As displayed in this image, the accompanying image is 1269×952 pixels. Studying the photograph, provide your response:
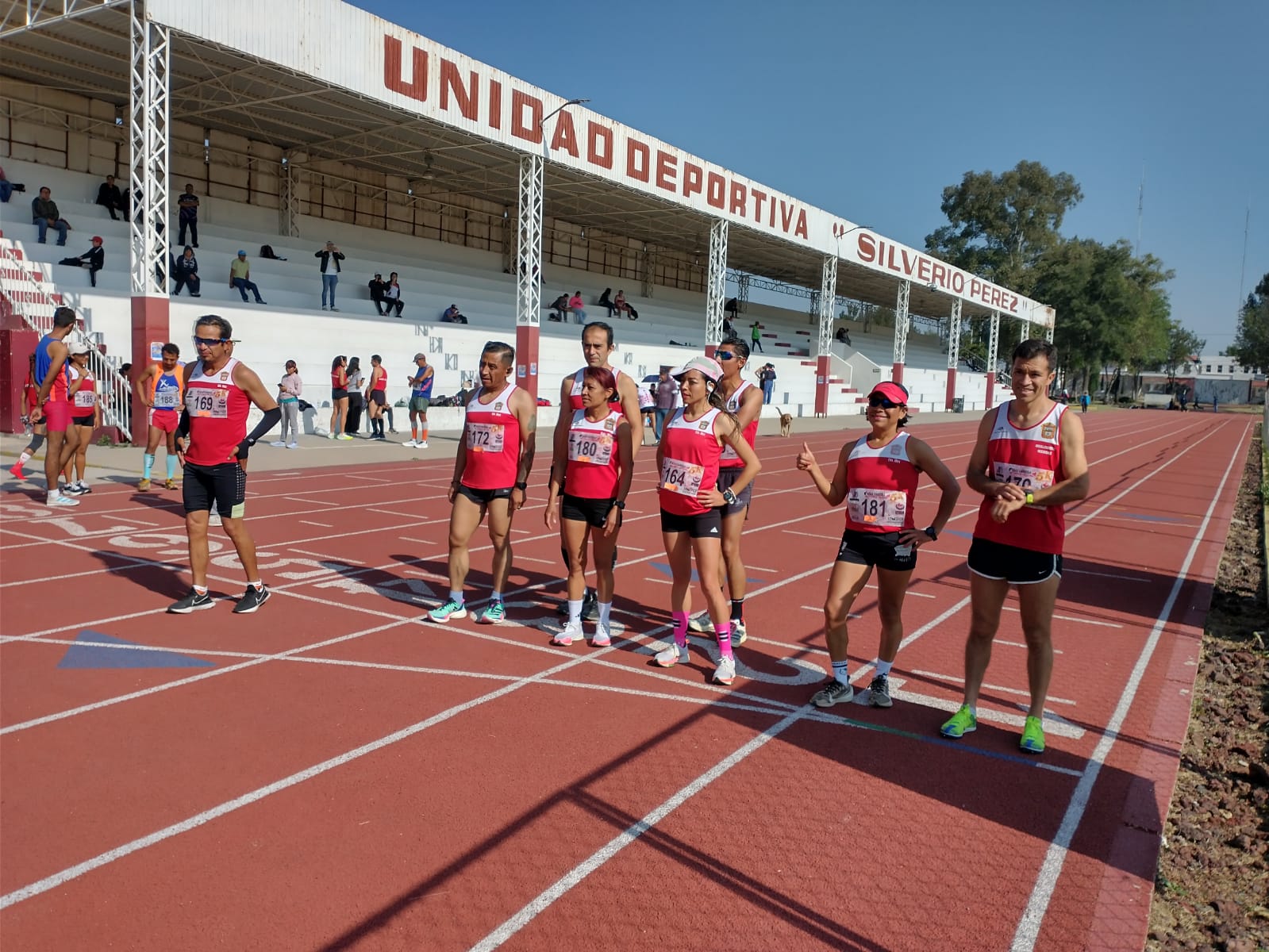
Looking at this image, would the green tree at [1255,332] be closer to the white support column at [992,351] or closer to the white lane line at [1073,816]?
the white support column at [992,351]

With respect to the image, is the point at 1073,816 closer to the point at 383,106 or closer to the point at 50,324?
the point at 50,324

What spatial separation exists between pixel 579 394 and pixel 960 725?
10.5 ft

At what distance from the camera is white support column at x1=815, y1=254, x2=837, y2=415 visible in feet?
130

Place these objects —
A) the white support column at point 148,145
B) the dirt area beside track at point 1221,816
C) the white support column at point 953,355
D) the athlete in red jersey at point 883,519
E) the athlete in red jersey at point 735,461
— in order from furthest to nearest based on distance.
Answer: the white support column at point 953,355
the white support column at point 148,145
the athlete in red jersey at point 735,461
the athlete in red jersey at point 883,519
the dirt area beside track at point 1221,816

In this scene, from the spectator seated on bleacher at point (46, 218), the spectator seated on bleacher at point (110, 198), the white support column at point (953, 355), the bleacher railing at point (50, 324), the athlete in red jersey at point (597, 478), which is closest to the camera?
the athlete in red jersey at point (597, 478)

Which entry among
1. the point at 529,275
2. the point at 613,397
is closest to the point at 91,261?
the point at 529,275

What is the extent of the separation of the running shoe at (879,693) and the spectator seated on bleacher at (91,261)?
1942 centimetres

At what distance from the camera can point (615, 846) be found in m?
3.74

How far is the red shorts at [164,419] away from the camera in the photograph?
11250mm

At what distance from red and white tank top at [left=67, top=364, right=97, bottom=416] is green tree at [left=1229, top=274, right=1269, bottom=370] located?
101 metres

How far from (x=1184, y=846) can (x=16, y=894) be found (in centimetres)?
460

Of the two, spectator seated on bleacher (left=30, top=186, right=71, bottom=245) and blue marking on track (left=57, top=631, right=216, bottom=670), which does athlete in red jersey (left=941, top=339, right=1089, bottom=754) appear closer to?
blue marking on track (left=57, top=631, right=216, bottom=670)

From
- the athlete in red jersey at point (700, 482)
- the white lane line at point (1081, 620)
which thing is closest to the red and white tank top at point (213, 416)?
the athlete in red jersey at point (700, 482)

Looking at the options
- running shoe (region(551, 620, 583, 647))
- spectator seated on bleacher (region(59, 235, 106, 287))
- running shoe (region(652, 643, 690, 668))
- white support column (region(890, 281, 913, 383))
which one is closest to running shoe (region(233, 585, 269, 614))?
running shoe (region(551, 620, 583, 647))
